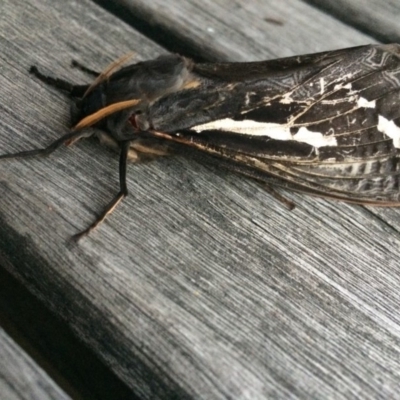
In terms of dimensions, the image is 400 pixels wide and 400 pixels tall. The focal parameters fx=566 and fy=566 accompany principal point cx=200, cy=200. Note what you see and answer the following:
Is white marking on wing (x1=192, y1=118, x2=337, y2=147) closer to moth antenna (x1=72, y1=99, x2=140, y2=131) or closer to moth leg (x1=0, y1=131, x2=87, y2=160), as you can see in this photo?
moth antenna (x1=72, y1=99, x2=140, y2=131)

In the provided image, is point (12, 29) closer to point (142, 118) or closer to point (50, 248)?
point (142, 118)

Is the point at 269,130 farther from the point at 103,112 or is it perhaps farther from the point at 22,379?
the point at 22,379

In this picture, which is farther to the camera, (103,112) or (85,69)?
(85,69)

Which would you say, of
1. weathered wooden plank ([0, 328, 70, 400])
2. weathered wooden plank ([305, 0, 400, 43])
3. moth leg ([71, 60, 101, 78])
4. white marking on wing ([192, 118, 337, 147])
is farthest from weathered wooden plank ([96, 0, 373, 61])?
weathered wooden plank ([0, 328, 70, 400])

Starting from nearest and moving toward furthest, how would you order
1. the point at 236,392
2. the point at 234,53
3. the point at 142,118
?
the point at 236,392 < the point at 142,118 < the point at 234,53

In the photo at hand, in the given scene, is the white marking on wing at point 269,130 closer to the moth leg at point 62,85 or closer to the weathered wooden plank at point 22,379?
the moth leg at point 62,85

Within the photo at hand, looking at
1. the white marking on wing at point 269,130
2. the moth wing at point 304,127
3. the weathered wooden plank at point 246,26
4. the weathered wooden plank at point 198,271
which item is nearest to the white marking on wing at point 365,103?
the moth wing at point 304,127

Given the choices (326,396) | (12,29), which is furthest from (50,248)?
(12,29)

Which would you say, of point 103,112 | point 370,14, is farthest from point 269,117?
point 370,14
